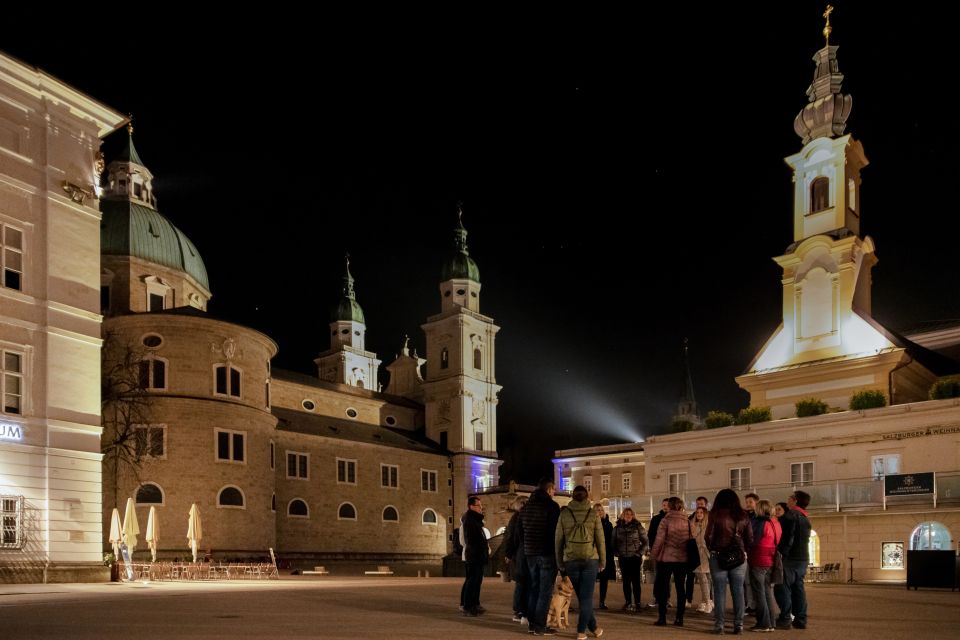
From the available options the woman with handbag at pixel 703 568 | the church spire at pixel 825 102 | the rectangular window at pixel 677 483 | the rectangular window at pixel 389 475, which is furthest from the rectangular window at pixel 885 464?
the rectangular window at pixel 389 475

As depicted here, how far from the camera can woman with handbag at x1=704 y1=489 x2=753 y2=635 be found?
1041 centimetres

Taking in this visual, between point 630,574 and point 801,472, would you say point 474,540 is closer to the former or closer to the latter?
point 630,574

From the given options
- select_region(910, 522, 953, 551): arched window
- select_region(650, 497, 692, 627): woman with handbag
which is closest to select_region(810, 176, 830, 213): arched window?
select_region(910, 522, 953, 551): arched window

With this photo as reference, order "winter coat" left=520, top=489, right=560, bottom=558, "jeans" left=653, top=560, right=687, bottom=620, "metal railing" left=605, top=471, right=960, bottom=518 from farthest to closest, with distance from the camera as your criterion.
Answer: "metal railing" left=605, top=471, right=960, bottom=518
"jeans" left=653, top=560, right=687, bottom=620
"winter coat" left=520, top=489, right=560, bottom=558

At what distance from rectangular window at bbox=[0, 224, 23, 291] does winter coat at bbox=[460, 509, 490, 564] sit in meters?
16.2

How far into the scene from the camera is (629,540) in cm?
1332

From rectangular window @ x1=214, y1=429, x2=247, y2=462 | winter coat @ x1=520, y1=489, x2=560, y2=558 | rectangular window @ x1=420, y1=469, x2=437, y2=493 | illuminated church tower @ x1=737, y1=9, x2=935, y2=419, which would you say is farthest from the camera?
rectangular window @ x1=420, y1=469, x2=437, y2=493

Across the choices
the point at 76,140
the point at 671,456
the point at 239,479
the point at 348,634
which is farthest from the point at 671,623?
the point at 239,479

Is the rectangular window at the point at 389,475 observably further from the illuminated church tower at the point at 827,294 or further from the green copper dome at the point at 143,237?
the illuminated church tower at the point at 827,294

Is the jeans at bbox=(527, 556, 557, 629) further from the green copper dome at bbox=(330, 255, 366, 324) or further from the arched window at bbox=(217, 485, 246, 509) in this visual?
the green copper dome at bbox=(330, 255, 366, 324)

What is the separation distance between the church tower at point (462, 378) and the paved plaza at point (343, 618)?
51.4 metres

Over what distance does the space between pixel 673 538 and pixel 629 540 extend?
5.88 ft

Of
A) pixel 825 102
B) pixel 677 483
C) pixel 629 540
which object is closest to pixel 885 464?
pixel 677 483

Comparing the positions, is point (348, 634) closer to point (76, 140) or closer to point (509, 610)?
point (509, 610)
